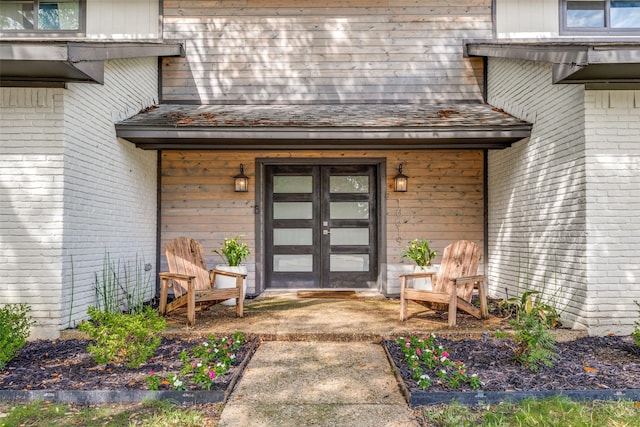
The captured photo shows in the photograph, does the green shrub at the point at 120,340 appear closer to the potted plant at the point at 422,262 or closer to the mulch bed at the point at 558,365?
the mulch bed at the point at 558,365

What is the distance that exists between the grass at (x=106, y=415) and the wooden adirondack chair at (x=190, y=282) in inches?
60.9

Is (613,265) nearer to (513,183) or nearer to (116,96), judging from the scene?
(513,183)

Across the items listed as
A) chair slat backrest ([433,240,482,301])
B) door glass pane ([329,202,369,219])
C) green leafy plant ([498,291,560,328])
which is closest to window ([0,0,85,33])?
door glass pane ([329,202,369,219])

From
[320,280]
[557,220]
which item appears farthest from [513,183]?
[320,280]

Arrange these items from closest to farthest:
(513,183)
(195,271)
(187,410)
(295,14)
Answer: (187,410)
(195,271)
(513,183)
(295,14)

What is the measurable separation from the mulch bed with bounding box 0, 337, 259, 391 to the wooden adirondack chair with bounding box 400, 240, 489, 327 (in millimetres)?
1641

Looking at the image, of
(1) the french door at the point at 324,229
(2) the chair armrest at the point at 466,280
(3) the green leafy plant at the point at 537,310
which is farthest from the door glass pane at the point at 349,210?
(3) the green leafy plant at the point at 537,310

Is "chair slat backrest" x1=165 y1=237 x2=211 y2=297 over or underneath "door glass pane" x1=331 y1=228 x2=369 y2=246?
underneath

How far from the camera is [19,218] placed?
374 centimetres

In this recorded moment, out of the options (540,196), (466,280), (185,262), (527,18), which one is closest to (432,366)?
(466,280)

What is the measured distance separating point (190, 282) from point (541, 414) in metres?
3.04

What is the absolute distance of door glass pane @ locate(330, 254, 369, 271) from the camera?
6129 mm

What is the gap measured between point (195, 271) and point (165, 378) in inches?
75.5

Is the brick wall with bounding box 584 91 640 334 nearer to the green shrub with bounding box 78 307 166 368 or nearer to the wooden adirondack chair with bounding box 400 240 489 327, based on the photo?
the wooden adirondack chair with bounding box 400 240 489 327
